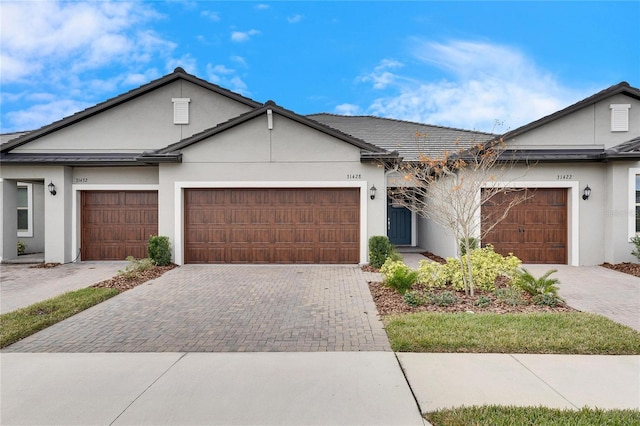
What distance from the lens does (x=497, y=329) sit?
5141 mm

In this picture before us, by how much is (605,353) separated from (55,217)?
49.2ft

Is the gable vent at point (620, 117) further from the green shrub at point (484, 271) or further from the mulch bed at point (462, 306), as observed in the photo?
the mulch bed at point (462, 306)

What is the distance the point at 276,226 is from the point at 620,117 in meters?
12.4

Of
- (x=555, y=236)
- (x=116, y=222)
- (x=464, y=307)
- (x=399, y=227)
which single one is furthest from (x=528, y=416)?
(x=399, y=227)

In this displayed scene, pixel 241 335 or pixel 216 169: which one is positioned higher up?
pixel 216 169

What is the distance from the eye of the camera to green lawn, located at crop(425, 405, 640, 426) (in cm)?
295

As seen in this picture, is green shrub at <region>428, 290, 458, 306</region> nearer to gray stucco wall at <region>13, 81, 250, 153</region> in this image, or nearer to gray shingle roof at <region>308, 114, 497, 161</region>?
gray shingle roof at <region>308, 114, 497, 161</region>

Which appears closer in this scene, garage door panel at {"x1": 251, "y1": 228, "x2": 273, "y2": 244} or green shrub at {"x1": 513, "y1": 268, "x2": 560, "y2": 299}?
green shrub at {"x1": 513, "y1": 268, "x2": 560, "y2": 299}

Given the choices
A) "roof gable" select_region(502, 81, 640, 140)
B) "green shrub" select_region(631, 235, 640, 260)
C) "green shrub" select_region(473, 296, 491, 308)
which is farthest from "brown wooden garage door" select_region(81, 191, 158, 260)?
"green shrub" select_region(631, 235, 640, 260)

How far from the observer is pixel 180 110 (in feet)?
45.0

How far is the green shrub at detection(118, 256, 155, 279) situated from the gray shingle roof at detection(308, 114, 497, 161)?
9039mm

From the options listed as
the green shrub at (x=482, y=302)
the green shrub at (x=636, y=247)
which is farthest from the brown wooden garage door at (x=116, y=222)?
the green shrub at (x=636, y=247)

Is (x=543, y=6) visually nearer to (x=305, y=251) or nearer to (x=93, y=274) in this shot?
(x=305, y=251)

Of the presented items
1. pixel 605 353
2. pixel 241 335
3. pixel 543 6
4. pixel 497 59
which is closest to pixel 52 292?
pixel 241 335
